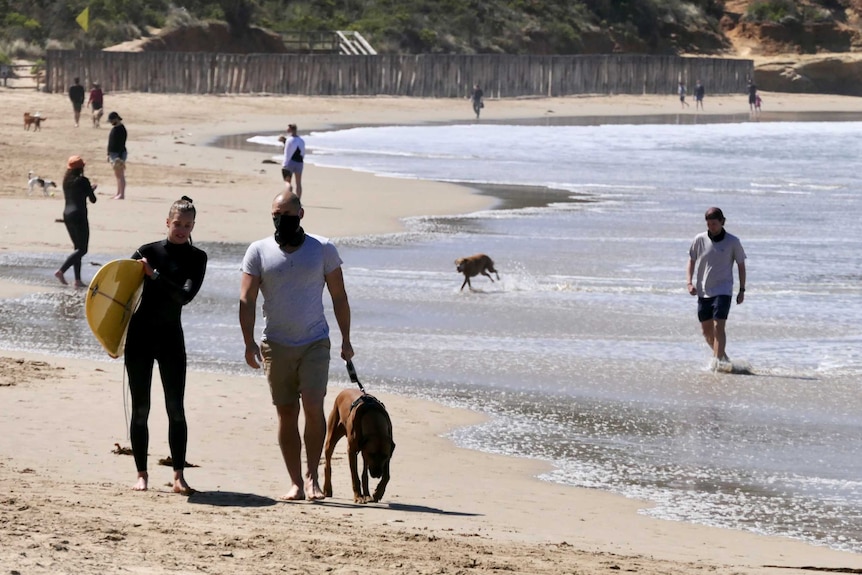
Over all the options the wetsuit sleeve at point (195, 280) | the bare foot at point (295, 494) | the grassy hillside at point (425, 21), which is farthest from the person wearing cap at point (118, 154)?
the grassy hillside at point (425, 21)

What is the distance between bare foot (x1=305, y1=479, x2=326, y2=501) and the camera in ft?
23.8

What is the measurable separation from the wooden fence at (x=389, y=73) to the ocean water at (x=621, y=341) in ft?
109

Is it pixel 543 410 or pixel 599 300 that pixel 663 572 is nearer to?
pixel 543 410

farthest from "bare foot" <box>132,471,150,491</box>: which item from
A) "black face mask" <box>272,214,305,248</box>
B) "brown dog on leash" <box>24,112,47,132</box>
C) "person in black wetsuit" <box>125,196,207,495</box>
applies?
"brown dog on leash" <box>24,112,47,132</box>

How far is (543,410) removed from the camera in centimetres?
1037

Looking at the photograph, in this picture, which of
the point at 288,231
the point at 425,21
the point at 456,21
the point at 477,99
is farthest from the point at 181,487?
the point at 456,21

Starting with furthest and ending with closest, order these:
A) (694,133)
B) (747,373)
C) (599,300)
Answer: (694,133) < (599,300) < (747,373)

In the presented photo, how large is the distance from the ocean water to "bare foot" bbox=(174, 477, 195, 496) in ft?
7.44

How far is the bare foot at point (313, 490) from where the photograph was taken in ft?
23.8

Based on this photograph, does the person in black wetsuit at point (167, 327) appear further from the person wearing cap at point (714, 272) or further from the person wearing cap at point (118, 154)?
the person wearing cap at point (118, 154)

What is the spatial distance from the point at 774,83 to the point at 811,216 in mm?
68386

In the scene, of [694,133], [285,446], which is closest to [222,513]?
[285,446]

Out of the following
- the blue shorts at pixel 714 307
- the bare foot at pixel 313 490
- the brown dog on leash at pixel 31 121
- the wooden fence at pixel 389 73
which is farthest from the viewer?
the wooden fence at pixel 389 73

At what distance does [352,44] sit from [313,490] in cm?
6824
